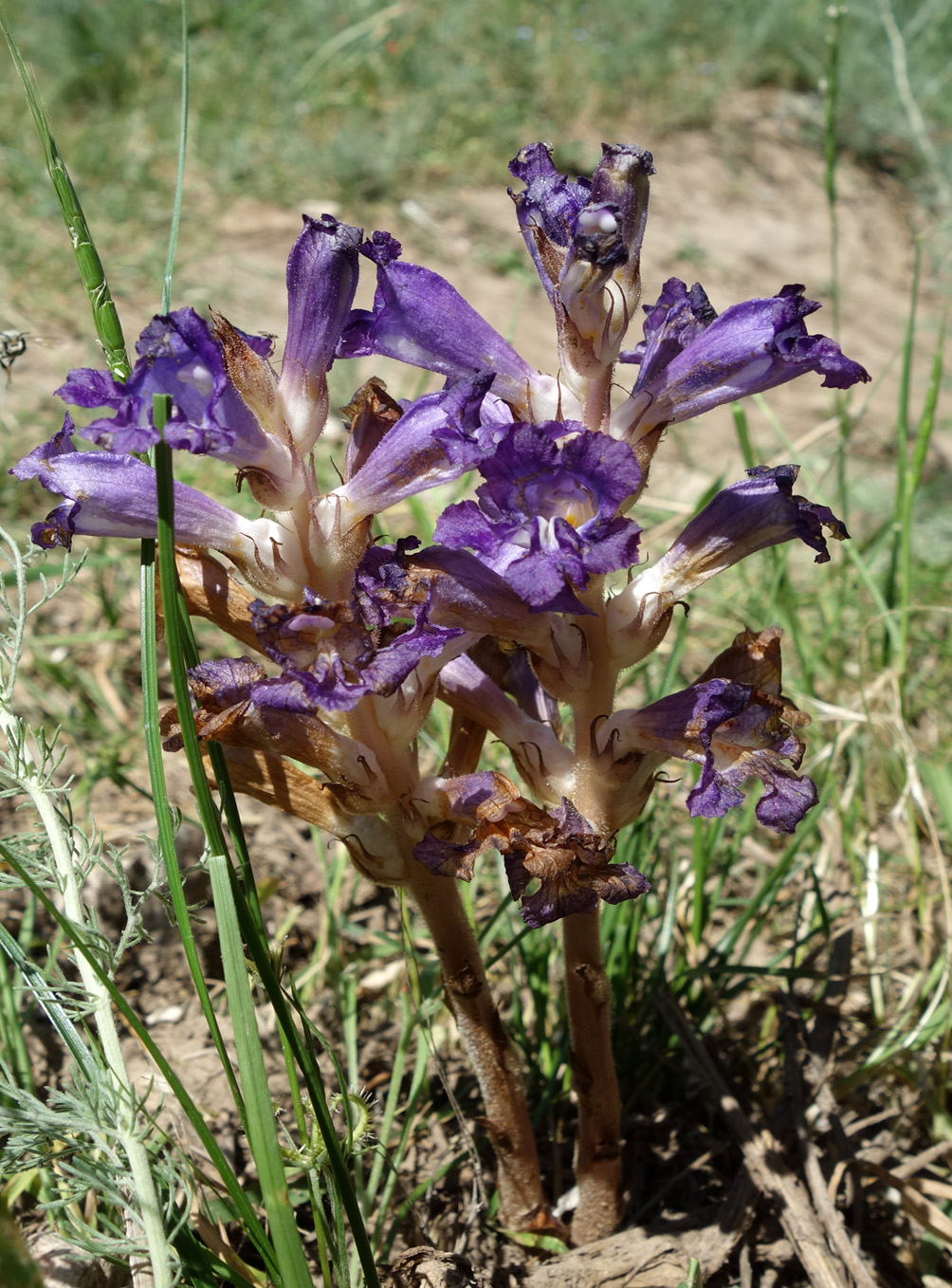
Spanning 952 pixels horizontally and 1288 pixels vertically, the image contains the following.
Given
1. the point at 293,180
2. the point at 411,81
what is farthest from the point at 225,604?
the point at 411,81

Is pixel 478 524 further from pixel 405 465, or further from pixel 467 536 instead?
pixel 405 465

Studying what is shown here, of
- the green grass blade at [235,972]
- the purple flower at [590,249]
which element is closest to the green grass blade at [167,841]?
the green grass blade at [235,972]

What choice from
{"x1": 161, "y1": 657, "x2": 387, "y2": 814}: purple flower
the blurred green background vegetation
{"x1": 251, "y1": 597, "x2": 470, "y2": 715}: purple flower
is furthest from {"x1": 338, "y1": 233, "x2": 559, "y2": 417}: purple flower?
the blurred green background vegetation

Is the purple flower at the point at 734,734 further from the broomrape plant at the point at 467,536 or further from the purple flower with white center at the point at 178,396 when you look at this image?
the purple flower with white center at the point at 178,396

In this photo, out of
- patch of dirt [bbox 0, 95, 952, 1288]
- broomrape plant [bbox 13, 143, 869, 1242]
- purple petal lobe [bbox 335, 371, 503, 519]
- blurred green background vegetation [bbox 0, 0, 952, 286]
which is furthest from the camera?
blurred green background vegetation [bbox 0, 0, 952, 286]

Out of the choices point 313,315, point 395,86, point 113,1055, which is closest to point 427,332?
point 313,315

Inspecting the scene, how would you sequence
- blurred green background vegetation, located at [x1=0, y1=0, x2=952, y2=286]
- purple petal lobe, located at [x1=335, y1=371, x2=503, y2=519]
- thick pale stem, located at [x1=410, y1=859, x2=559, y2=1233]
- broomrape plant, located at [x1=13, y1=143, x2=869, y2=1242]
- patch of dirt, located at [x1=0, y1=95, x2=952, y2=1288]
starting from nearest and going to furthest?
broomrape plant, located at [x1=13, y1=143, x2=869, y2=1242] < purple petal lobe, located at [x1=335, y1=371, x2=503, y2=519] < thick pale stem, located at [x1=410, y1=859, x2=559, y2=1233] < patch of dirt, located at [x1=0, y1=95, x2=952, y2=1288] < blurred green background vegetation, located at [x1=0, y1=0, x2=952, y2=286]

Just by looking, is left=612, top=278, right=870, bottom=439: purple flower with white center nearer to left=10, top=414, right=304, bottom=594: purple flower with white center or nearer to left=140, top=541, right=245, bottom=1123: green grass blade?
left=10, top=414, right=304, bottom=594: purple flower with white center
